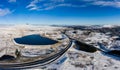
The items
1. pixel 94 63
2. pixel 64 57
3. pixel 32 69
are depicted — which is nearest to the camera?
pixel 32 69

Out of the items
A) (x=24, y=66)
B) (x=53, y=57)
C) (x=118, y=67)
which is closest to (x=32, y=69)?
(x=24, y=66)

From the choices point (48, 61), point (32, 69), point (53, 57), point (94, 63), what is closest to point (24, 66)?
point (32, 69)

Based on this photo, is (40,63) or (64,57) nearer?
(40,63)

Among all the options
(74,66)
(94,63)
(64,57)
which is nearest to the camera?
(74,66)

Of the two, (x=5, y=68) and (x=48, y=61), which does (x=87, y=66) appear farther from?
(x=5, y=68)

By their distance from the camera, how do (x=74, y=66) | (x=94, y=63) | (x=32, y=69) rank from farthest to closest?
(x=94, y=63)
(x=74, y=66)
(x=32, y=69)

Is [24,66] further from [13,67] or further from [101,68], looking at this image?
[101,68]

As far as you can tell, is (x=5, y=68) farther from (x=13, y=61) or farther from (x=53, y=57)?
(x=53, y=57)

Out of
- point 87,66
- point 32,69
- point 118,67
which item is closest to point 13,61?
point 32,69

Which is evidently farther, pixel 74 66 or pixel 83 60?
pixel 83 60
